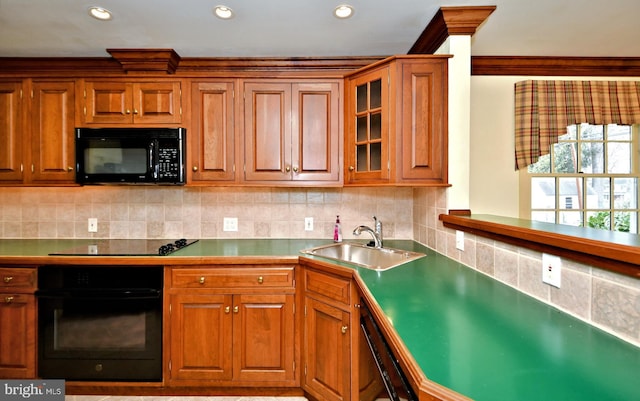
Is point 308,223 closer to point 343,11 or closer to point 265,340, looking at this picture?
point 265,340

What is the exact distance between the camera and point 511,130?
2.55 meters

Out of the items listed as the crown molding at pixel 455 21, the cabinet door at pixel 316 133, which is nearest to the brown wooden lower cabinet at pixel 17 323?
the cabinet door at pixel 316 133

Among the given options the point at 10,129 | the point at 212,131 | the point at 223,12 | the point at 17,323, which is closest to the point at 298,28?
the point at 223,12

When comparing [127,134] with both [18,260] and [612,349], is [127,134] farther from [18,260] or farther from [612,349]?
[612,349]

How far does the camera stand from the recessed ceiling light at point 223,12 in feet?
5.87

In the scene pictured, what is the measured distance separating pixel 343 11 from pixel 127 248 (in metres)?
2.11

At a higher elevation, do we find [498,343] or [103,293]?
[498,343]

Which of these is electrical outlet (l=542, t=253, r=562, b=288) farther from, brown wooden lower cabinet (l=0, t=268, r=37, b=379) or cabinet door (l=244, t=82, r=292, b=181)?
brown wooden lower cabinet (l=0, t=268, r=37, b=379)

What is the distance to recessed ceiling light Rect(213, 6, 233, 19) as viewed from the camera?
1.79 m

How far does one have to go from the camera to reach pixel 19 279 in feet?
6.41

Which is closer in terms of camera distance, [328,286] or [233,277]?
[328,286]

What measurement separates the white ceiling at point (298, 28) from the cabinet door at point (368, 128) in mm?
331

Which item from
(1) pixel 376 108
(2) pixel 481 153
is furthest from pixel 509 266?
(2) pixel 481 153

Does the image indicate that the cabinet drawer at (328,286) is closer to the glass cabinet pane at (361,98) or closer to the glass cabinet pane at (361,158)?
the glass cabinet pane at (361,158)
